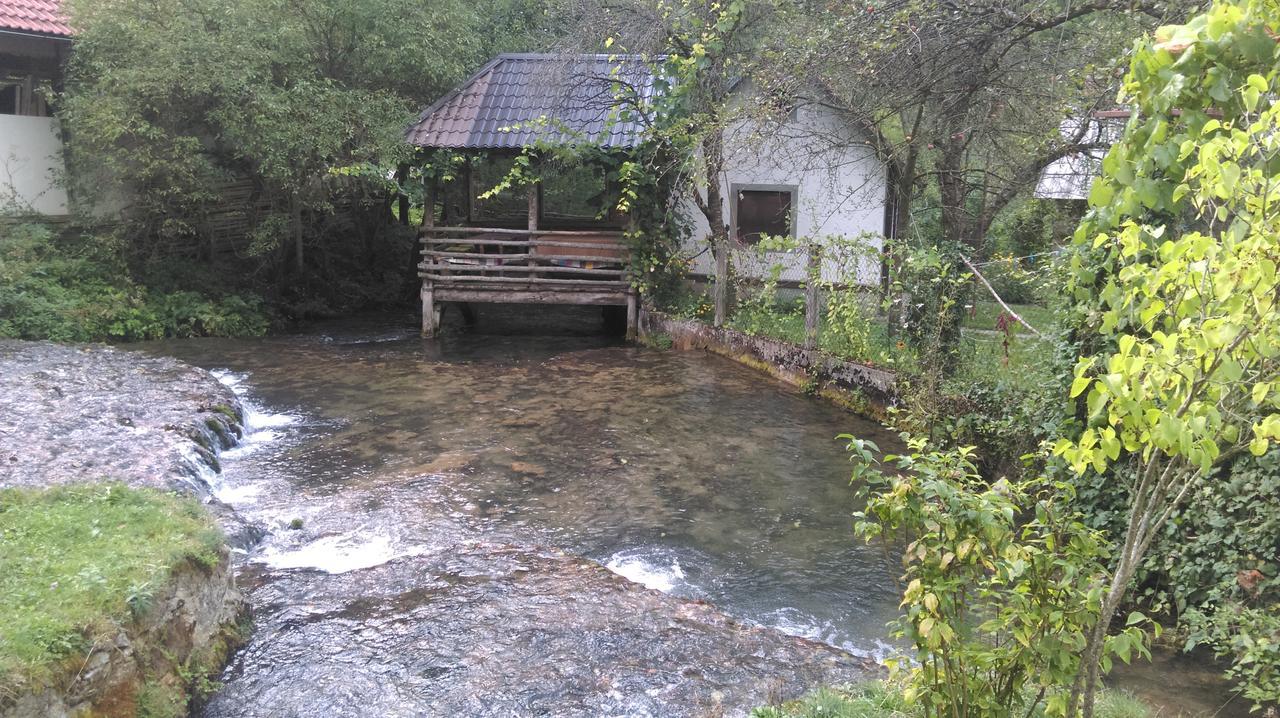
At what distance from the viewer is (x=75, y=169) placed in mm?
15031

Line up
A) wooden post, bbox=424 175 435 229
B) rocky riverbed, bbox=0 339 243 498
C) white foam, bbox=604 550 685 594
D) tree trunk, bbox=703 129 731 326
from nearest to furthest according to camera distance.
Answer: white foam, bbox=604 550 685 594
rocky riverbed, bbox=0 339 243 498
tree trunk, bbox=703 129 731 326
wooden post, bbox=424 175 435 229

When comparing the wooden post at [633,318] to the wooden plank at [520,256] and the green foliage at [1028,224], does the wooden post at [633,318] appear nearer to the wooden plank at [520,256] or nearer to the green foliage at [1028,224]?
the wooden plank at [520,256]

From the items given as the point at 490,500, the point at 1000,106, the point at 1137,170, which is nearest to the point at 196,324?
the point at 490,500

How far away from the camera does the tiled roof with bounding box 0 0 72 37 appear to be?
1415 centimetres

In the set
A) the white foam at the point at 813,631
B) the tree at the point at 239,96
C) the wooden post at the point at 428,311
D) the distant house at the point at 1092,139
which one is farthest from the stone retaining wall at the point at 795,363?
the tree at the point at 239,96

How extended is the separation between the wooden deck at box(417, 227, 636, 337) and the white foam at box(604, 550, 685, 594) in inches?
348

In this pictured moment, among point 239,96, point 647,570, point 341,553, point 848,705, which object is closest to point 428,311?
point 239,96

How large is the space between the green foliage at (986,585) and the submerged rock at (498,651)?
169 centimetres

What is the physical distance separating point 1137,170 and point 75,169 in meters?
16.3

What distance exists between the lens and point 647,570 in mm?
6742

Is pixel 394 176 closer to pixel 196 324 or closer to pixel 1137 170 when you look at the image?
pixel 196 324

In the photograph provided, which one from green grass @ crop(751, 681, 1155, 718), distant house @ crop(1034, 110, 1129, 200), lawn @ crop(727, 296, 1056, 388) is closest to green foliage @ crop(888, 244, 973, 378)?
lawn @ crop(727, 296, 1056, 388)

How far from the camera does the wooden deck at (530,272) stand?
50.5ft

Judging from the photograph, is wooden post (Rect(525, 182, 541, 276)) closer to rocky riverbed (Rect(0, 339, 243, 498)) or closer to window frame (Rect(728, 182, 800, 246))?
window frame (Rect(728, 182, 800, 246))
